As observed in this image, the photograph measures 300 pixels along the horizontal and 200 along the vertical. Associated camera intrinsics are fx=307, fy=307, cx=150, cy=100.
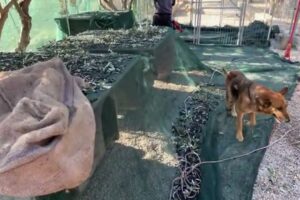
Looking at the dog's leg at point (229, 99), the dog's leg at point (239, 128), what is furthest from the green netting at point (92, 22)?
the dog's leg at point (239, 128)

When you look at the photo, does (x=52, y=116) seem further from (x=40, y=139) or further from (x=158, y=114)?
(x=158, y=114)

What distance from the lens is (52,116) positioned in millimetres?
1568

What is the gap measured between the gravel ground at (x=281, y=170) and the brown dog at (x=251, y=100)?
32 cm

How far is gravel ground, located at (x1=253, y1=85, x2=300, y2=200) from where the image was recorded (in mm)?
2660

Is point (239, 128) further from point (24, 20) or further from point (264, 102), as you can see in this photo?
point (24, 20)

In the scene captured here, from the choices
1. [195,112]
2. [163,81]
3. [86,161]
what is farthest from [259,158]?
[86,161]

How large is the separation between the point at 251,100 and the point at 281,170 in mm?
728

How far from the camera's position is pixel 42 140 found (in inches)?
59.8

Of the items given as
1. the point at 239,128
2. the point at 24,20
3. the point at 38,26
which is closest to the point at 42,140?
the point at 239,128

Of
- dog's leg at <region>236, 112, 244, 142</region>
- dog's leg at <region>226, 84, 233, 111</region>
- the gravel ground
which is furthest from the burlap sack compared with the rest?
dog's leg at <region>226, 84, 233, 111</region>

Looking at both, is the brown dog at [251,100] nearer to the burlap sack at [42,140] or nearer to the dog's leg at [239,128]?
the dog's leg at [239,128]

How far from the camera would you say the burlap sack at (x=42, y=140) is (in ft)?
4.88

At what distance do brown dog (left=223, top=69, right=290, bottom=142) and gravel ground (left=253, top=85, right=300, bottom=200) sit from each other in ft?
1.05

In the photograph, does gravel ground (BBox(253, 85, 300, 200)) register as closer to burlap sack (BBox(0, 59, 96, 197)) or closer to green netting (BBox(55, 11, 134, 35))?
burlap sack (BBox(0, 59, 96, 197))
